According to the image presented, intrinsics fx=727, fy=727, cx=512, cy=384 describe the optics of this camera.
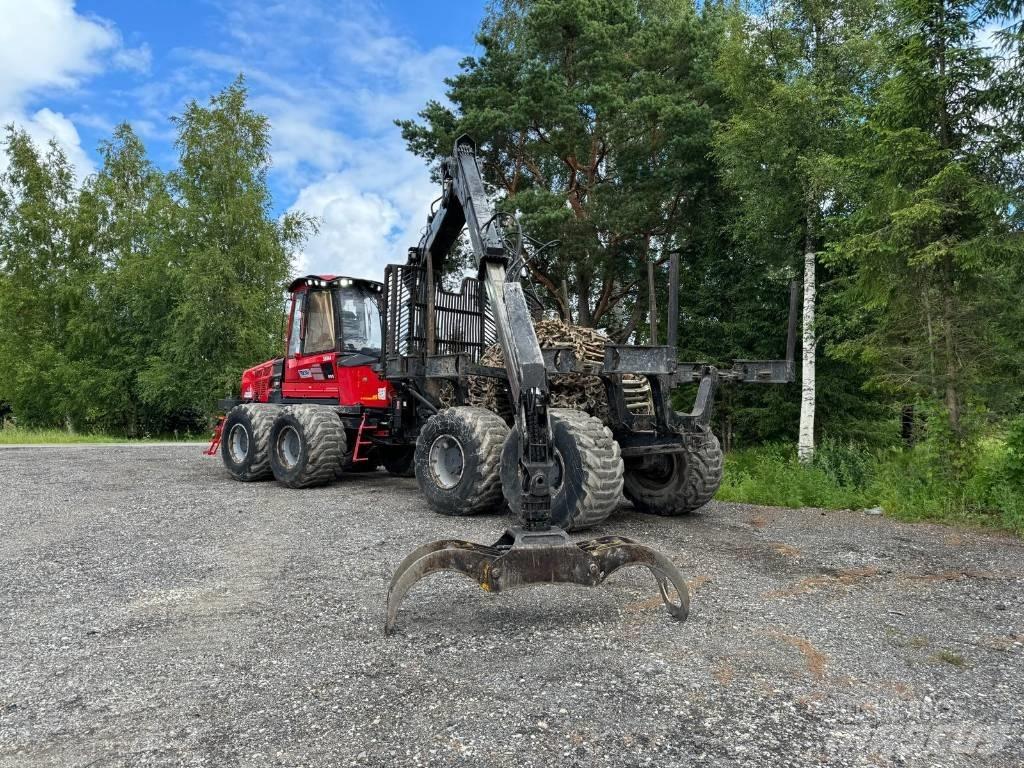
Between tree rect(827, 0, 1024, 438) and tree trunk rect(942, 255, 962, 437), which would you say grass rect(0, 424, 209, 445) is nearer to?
tree rect(827, 0, 1024, 438)

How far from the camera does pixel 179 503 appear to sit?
813cm

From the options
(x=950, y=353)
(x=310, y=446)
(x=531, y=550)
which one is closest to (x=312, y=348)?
(x=310, y=446)

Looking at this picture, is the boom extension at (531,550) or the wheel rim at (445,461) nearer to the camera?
the boom extension at (531,550)

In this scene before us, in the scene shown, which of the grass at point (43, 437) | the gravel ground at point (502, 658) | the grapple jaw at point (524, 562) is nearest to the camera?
the gravel ground at point (502, 658)

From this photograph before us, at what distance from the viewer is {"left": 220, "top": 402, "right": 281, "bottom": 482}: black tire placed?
32.1ft

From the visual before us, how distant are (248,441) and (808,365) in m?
9.01

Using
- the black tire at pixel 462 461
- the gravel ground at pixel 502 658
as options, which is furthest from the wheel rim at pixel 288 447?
the gravel ground at pixel 502 658

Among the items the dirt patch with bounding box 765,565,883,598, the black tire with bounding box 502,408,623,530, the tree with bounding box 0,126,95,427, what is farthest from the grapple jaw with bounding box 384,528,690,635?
the tree with bounding box 0,126,95,427

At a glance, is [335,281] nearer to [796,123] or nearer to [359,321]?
[359,321]

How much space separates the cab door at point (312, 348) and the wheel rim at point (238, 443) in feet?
2.65

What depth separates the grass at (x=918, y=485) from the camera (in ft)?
23.6

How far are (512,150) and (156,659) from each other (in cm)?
1691

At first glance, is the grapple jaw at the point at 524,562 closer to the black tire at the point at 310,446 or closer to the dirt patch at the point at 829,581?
the dirt patch at the point at 829,581

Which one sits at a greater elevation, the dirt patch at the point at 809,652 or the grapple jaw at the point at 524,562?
the grapple jaw at the point at 524,562
